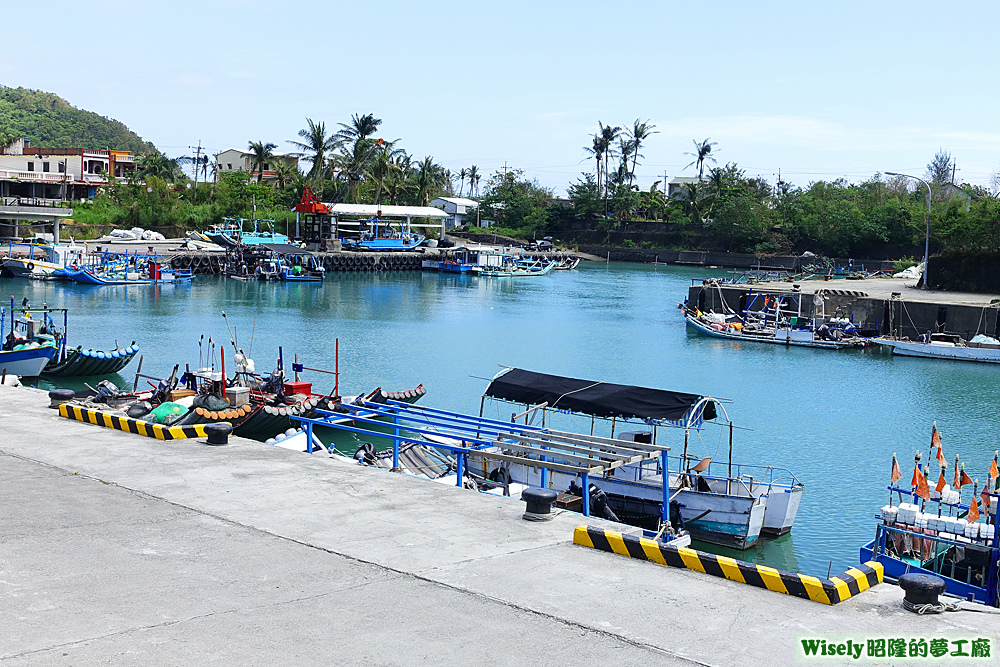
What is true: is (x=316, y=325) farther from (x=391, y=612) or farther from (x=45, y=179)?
(x=45, y=179)

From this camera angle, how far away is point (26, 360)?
30.5 metres

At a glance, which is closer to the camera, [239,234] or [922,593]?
[922,593]

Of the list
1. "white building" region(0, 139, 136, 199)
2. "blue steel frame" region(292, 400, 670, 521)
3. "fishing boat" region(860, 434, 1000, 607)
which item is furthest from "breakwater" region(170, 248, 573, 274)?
"fishing boat" region(860, 434, 1000, 607)

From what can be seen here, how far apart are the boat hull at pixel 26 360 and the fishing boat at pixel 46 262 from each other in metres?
43.0

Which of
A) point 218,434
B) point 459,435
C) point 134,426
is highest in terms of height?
point 218,434

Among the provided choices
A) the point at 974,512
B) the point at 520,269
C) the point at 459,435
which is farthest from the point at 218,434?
the point at 520,269

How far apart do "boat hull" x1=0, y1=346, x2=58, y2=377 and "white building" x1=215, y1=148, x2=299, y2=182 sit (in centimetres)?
8399

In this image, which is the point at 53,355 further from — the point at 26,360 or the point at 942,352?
the point at 942,352

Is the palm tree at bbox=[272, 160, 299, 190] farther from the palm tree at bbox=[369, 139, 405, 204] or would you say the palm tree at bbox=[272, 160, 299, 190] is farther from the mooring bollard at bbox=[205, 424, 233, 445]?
the mooring bollard at bbox=[205, 424, 233, 445]

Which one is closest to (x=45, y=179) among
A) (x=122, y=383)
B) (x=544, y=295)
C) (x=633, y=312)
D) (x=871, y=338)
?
(x=544, y=295)

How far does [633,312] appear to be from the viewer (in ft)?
219

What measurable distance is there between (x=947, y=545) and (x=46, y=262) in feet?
234

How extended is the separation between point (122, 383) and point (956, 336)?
39.5m

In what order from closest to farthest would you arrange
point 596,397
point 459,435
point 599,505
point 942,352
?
point 459,435 < point 599,505 < point 596,397 < point 942,352
